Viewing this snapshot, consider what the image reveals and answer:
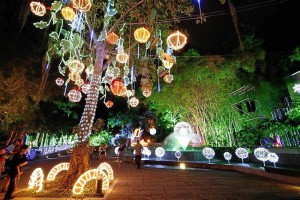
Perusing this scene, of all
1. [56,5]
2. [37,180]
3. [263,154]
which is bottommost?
[37,180]

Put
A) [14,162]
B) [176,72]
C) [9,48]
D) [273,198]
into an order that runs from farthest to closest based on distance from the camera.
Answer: [176,72] → [9,48] → [14,162] → [273,198]

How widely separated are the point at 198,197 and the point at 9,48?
1022cm

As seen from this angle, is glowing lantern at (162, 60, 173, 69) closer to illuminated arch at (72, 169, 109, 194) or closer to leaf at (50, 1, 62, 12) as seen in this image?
leaf at (50, 1, 62, 12)

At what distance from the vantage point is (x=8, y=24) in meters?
10.9

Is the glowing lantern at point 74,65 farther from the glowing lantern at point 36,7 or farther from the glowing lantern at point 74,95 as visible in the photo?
the glowing lantern at point 74,95

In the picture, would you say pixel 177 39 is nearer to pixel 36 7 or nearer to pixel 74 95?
pixel 36 7

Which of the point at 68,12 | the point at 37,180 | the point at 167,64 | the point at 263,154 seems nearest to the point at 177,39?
the point at 167,64

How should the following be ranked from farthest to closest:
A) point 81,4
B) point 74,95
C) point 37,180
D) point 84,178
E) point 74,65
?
point 74,95 → point 74,65 → point 37,180 → point 84,178 → point 81,4

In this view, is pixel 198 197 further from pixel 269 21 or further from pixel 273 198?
pixel 269 21

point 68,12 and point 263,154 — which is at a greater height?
point 68,12

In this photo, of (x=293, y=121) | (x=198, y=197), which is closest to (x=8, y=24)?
(x=198, y=197)

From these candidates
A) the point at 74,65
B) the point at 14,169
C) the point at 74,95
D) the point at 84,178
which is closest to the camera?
the point at 84,178

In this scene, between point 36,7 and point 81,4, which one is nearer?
point 81,4

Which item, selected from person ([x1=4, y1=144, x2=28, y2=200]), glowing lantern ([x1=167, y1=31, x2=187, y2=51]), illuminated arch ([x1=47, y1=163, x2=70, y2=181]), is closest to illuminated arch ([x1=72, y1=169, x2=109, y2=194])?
person ([x1=4, y1=144, x2=28, y2=200])
